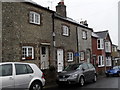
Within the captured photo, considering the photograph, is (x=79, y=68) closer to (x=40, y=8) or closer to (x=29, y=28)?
(x=29, y=28)

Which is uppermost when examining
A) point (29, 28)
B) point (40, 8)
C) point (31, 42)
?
point (40, 8)

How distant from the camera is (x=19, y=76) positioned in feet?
27.1

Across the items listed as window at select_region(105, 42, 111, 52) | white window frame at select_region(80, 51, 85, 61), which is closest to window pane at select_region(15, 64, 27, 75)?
white window frame at select_region(80, 51, 85, 61)

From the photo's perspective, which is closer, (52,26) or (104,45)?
(52,26)

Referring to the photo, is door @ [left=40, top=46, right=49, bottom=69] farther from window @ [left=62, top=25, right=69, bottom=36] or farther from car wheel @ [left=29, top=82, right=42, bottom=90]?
car wheel @ [left=29, top=82, right=42, bottom=90]

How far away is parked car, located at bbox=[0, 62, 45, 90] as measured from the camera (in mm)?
7805

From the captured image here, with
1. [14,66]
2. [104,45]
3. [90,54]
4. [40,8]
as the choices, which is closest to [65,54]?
[40,8]

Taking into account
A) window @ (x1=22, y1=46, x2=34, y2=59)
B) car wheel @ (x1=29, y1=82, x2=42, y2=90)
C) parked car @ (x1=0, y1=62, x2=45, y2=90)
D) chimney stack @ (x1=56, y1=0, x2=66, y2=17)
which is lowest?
car wheel @ (x1=29, y1=82, x2=42, y2=90)

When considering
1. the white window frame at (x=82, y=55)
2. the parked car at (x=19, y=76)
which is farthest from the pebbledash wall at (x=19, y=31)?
the white window frame at (x=82, y=55)

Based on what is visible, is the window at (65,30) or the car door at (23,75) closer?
the car door at (23,75)

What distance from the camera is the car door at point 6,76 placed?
762 centimetres

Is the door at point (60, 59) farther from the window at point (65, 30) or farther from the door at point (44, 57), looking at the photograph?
the window at point (65, 30)

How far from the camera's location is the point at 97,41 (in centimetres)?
2936

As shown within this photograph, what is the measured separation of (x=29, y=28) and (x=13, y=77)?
7052mm
